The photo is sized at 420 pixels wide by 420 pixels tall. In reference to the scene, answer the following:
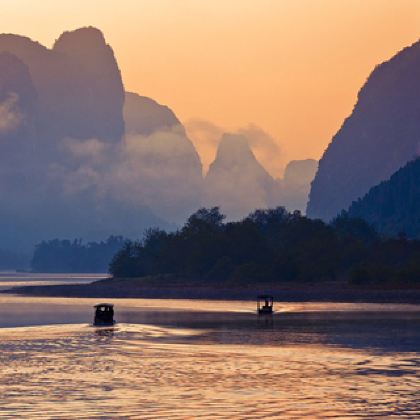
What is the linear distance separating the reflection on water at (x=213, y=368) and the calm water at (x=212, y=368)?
0.19ft

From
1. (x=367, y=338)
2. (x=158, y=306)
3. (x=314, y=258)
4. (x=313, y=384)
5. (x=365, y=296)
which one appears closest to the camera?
(x=313, y=384)

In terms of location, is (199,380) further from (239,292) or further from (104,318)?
(239,292)

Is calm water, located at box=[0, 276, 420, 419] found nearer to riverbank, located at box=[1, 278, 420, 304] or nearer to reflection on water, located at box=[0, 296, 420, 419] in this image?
reflection on water, located at box=[0, 296, 420, 419]

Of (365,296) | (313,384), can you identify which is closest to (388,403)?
(313,384)

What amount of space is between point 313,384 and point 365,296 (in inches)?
3987

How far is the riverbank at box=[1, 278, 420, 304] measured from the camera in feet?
504

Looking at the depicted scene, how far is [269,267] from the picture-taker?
190 metres

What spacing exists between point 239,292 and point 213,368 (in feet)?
368

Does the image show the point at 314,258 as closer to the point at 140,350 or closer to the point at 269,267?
the point at 269,267

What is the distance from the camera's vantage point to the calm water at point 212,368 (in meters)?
46.7

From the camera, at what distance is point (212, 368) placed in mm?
60906

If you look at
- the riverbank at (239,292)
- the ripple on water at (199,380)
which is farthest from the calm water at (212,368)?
the riverbank at (239,292)

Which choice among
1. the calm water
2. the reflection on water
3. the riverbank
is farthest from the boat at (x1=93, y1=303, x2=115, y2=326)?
the riverbank

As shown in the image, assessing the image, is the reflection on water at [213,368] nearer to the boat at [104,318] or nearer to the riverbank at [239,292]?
the boat at [104,318]
